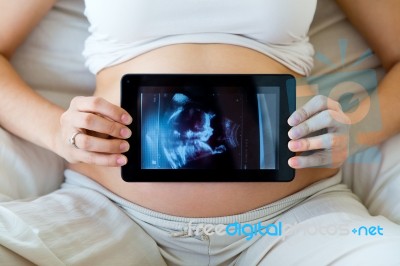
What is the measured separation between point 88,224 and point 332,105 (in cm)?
43

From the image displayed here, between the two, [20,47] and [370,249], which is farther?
[20,47]

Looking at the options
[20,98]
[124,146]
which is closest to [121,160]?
[124,146]

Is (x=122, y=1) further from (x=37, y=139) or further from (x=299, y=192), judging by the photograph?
(x=299, y=192)

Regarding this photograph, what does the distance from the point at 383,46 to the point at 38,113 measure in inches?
25.7

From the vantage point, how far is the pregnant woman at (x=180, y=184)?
70 centimetres

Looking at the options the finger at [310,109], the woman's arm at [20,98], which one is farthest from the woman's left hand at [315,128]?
the woman's arm at [20,98]

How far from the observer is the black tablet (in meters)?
0.70

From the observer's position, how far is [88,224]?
76 cm

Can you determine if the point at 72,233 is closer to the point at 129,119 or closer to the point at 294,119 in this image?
the point at 129,119

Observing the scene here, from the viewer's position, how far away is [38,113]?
82 centimetres

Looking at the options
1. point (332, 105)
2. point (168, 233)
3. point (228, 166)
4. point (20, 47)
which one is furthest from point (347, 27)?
point (20, 47)

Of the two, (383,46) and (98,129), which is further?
(383,46)

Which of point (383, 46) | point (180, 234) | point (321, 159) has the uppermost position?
point (383, 46)

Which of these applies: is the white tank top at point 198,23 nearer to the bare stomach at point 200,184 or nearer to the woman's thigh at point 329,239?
the bare stomach at point 200,184
